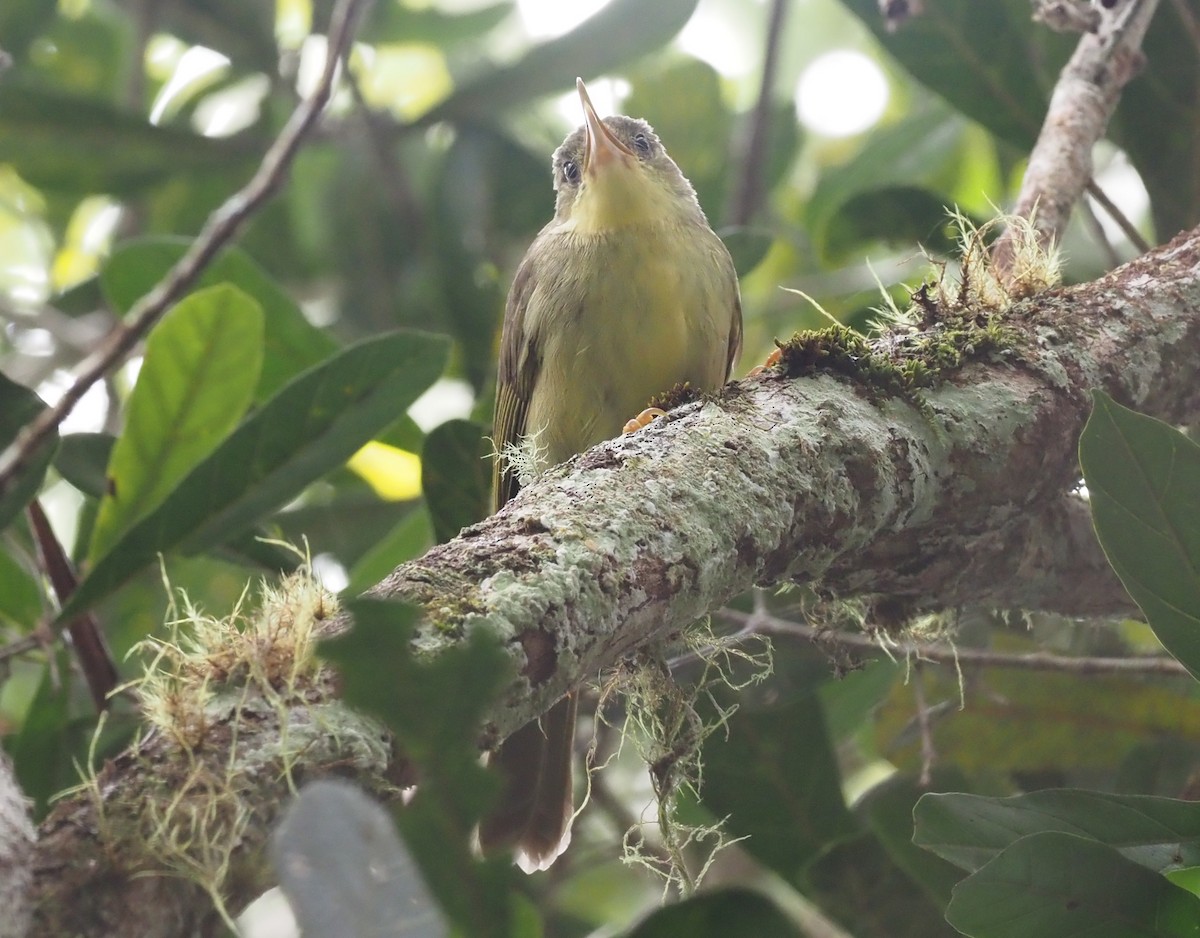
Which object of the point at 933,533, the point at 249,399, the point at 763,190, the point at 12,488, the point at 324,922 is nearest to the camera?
the point at 324,922

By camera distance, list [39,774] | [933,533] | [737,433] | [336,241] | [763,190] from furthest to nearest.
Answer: [336,241] < [763,190] < [39,774] < [933,533] < [737,433]

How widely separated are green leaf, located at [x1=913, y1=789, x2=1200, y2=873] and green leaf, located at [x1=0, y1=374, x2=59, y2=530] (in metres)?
1.70

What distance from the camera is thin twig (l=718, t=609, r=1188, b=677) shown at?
2.32 metres

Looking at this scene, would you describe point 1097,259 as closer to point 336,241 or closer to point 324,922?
point 336,241

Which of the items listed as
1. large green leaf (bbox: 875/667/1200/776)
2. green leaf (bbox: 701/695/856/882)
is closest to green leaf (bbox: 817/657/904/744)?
large green leaf (bbox: 875/667/1200/776)

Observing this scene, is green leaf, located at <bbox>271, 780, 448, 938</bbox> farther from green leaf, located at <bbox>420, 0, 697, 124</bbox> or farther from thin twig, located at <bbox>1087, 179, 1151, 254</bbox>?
green leaf, located at <bbox>420, 0, 697, 124</bbox>

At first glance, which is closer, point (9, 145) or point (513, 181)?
point (9, 145)

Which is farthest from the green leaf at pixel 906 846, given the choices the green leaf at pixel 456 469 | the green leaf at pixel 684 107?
the green leaf at pixel 684 107

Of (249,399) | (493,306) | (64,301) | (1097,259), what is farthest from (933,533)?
(64,301)

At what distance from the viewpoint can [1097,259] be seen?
138 inches

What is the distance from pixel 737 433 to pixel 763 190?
2609 millimetres

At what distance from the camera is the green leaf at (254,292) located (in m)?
3.23

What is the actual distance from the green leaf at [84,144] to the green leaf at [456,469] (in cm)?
184

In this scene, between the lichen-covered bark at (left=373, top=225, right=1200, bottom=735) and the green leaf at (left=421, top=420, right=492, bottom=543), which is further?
the green leaf at (left=421, top=420, right=492, bottom=543)
